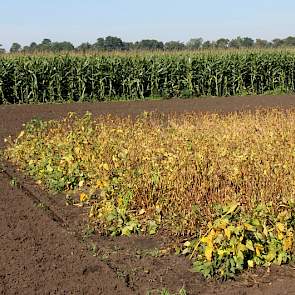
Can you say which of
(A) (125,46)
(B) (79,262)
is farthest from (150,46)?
(B) (79,262)

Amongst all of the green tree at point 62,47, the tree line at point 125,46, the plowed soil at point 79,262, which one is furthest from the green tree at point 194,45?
the plowed soil at point 79,262

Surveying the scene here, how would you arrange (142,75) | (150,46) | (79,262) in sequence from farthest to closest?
(150,46) < (142,75) < (79,262)

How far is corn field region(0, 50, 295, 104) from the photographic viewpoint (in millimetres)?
21062

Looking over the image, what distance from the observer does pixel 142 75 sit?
22812 mm

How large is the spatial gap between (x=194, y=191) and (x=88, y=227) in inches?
47.3

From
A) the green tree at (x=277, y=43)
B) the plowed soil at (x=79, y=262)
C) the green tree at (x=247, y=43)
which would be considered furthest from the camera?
the green tree at (x=277, y=43)

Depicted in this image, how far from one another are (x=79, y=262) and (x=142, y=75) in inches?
715

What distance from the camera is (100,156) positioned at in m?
8.02

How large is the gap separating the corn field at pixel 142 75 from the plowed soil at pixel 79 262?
14.1 m

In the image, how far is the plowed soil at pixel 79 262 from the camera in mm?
4590

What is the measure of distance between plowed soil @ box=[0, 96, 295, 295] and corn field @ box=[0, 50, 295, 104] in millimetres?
14117

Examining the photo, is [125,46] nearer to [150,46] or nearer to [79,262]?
[150,46]

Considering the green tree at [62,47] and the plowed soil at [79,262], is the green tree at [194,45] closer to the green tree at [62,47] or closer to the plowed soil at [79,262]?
the green tree at [62,47]

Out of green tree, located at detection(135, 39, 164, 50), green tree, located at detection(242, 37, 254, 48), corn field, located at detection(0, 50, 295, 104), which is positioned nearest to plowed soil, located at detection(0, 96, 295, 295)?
corn field, located at detection(0, 50, 295, 104)
